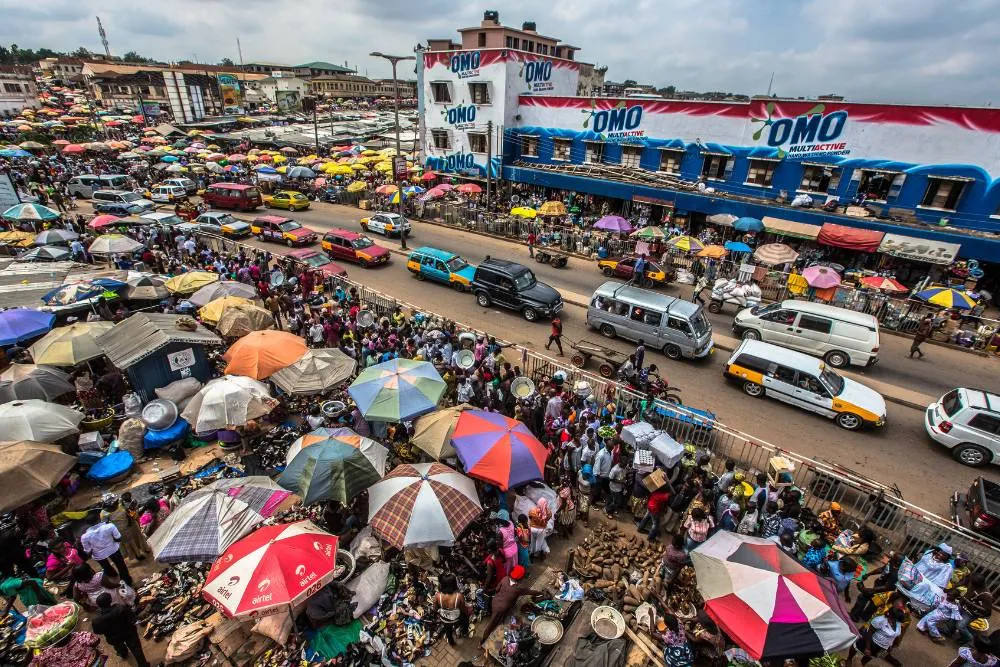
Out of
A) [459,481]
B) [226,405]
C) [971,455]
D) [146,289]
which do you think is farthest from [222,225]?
[971,455]

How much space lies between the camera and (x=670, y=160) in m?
30.2

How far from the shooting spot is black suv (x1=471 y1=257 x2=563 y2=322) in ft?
61.5

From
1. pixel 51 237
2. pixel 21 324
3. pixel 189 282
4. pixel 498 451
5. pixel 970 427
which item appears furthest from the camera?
pixel 51 237

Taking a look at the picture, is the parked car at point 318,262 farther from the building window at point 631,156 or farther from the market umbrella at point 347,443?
the building window at point 631,156

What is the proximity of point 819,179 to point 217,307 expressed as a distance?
29804 millimetres

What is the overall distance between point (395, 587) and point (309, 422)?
5222mm

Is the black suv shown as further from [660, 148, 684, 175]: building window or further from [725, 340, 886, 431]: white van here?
[660, 148, 684, 175]: building window

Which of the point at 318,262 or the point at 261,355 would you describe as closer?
the point at 261,355

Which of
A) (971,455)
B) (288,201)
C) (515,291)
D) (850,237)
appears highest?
(850,237)

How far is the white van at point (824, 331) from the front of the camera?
15.4 meters

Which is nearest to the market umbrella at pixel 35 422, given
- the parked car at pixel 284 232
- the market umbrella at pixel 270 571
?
the market umbrella at pixel 270 571

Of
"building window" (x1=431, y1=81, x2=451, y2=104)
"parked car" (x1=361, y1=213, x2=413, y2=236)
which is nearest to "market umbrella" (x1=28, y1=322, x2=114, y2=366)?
"parked car" (x1=361, y1=213, x2=413, y2=236)

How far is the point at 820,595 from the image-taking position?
242 inches

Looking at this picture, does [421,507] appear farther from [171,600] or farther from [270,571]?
[171,600]
